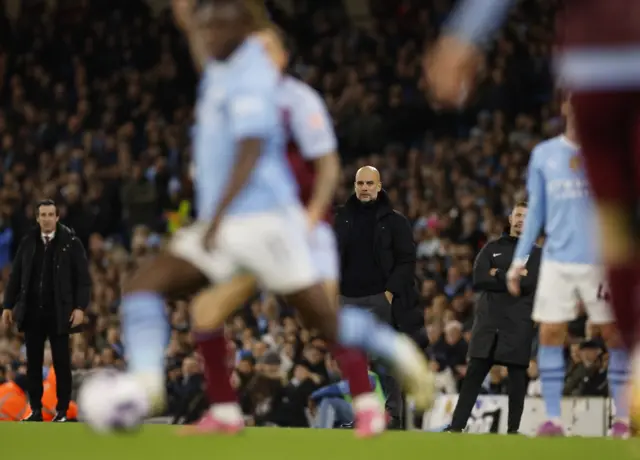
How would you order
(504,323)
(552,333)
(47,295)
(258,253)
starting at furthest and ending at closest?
1. (47,295)
2. (504,323)
3. (552,333)
4. (258,253)

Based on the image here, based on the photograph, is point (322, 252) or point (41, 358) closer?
point (322, 252)

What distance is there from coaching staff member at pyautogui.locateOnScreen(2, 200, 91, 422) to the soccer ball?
666 cm

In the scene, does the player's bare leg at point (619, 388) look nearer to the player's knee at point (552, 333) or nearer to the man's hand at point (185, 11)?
the player's knee at point (552, 333)

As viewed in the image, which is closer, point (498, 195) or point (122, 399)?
point (122, 399)

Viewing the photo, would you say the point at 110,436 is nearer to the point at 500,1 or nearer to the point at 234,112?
the point at 234,112

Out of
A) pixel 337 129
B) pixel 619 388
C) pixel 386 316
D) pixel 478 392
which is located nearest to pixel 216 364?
pixel 619 388

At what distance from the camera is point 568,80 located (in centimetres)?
437

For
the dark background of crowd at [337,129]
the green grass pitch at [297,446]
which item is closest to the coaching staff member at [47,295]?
the dark background of crowd at [337,129]

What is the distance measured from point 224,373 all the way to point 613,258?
350cm

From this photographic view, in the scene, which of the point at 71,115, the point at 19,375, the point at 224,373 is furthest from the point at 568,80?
the point at 71,115

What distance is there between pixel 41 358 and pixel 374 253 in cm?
350

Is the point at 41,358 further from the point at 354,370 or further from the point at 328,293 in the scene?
the point at 328,293

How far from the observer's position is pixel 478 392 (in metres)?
11.3

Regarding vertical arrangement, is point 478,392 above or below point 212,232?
below
